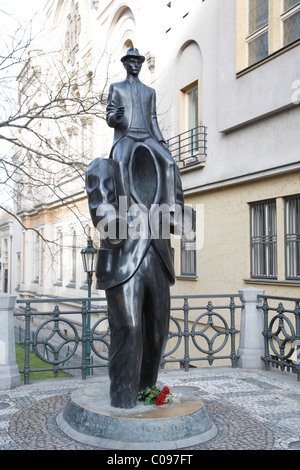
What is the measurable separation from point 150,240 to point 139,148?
0.92 metres

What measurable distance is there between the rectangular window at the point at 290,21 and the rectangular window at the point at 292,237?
371cm

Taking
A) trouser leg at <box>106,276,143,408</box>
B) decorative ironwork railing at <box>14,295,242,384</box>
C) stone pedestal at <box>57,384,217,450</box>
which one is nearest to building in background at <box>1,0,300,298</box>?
decorative ironwork railing at <box>14,295,242,384</box>

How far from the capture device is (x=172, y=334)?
27.7ft

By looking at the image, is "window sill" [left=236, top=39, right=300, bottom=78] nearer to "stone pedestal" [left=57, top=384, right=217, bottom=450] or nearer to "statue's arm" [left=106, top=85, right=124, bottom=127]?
"statue's arm" [left=106, top=85, right=124, bottom=127]

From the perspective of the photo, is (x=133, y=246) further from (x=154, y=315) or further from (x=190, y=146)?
(x=190, y=146)

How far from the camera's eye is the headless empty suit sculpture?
4801 mm

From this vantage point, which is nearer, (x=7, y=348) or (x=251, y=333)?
(x=7, y=348)

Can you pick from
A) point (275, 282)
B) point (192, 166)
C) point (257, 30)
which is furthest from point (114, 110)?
point (192, 166)

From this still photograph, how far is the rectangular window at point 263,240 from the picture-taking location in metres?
12.8

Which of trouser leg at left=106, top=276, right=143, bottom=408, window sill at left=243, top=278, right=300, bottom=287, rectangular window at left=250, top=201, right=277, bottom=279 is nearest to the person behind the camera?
trouser leg at left=106, top=276, right=143, bottom=408

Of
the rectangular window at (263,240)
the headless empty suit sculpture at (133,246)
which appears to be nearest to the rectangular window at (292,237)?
the rectangular window at (263,240)

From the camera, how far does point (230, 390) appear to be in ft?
23.9

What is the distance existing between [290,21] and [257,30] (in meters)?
1.22

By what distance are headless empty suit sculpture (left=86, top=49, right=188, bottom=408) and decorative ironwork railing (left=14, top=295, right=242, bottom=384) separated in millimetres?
2007
